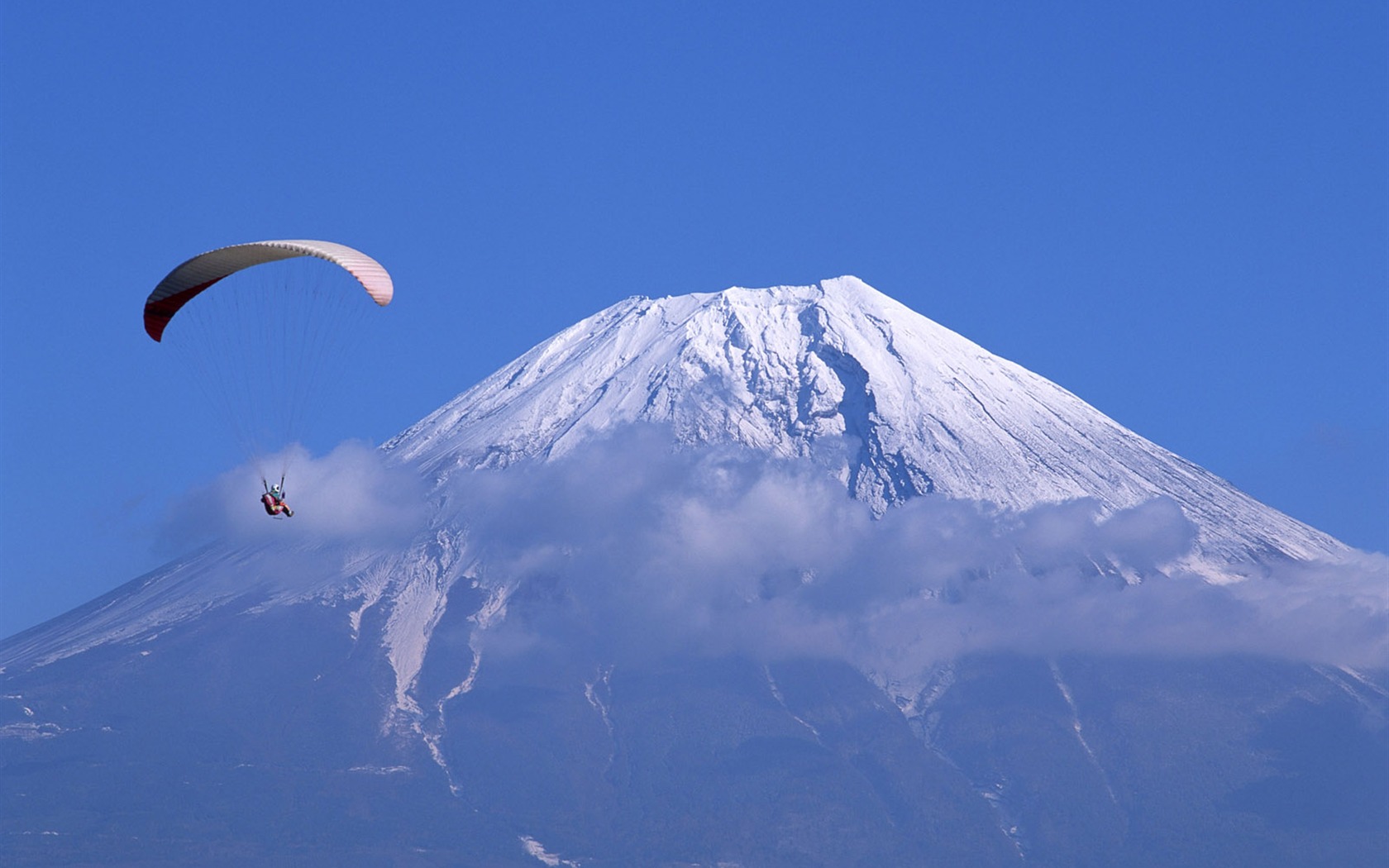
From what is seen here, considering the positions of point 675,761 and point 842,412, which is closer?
point 675,761

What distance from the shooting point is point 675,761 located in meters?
128

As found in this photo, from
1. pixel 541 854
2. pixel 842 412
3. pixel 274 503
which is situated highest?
pixel 842 412

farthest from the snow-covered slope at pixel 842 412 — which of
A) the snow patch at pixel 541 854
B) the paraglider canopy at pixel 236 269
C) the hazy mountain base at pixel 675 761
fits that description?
the paraglider canopy at pixel 236 269

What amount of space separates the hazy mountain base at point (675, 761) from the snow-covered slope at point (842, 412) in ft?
54.6

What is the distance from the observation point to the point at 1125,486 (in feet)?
520

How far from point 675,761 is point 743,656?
1364 cm

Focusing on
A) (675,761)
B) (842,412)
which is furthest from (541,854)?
(842,412)

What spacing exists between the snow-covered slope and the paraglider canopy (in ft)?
332

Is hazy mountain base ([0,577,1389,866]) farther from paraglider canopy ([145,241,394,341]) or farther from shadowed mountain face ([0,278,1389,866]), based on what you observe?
paraglider canopy ([145,241,394,341])

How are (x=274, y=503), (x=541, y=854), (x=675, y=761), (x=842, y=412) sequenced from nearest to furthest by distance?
(x=274, y=503) → (x=541, y=854) → (x=675, y=761) → (x=842, y=412)

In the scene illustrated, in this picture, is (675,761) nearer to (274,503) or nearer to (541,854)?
(541,854)

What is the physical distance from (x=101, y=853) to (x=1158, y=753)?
6533 cm

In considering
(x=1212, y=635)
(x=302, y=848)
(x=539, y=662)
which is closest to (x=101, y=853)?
(x=302, y=848)

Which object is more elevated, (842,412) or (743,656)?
(842,412)
